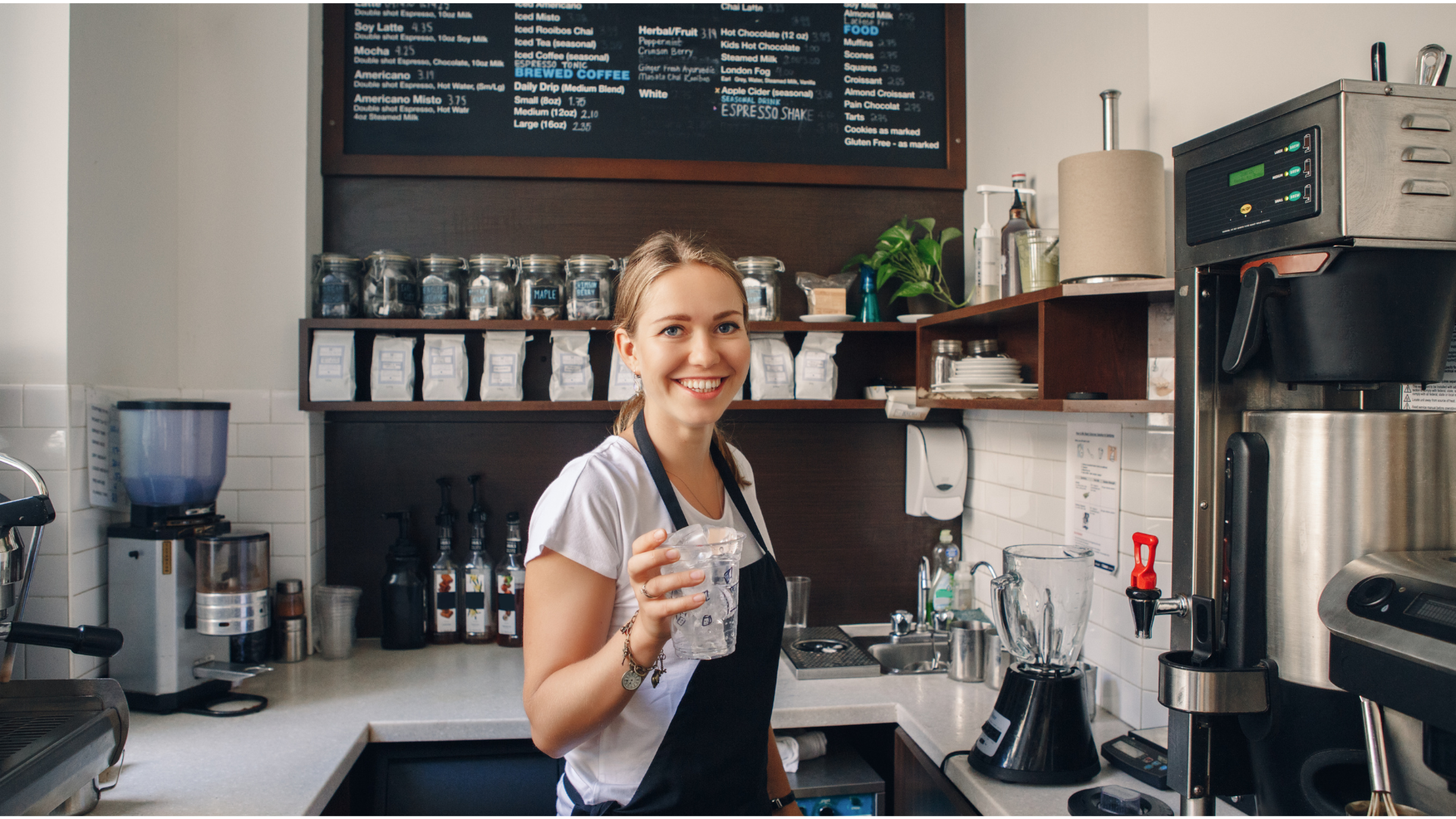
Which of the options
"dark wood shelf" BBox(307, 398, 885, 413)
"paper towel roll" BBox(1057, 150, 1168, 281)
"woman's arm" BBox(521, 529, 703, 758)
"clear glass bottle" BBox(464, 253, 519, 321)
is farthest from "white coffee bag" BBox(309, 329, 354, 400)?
"paper towel roll" BBox(1057, 150, 1168, 281)

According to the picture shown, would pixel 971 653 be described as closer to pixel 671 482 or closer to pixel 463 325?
pixel 671 482

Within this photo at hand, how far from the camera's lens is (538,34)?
2.69 m

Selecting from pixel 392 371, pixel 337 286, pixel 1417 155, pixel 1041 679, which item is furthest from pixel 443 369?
pixel 1417 155

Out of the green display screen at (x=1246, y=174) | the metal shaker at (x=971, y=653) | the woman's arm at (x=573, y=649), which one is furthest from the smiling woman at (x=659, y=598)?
the metal shaker at (x=971, y=653)

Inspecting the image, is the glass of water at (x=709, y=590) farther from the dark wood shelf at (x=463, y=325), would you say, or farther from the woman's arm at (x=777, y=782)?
the dark wood shelf at (x=463, y=325)

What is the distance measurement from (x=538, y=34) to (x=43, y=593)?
198cm

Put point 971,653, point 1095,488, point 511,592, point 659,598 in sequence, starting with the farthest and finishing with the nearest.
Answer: point 511,592, point 971,653, point 1095,488, point 659,598

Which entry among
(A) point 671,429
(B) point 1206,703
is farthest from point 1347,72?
(A) point 671,429

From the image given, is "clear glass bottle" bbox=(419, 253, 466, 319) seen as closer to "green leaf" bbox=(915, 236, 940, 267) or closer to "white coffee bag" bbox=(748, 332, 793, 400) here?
"white coffee bag" bbox=(748, 332, 793, 400)

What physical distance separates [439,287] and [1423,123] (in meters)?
2.23

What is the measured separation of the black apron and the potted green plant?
137 cm

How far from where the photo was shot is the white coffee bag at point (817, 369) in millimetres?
2641

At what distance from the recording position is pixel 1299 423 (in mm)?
1103

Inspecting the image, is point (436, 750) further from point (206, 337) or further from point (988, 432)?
point (988, 432)
